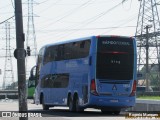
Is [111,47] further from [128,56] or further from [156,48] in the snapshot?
[156,48]

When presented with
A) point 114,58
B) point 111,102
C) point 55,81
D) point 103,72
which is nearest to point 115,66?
point 114,58

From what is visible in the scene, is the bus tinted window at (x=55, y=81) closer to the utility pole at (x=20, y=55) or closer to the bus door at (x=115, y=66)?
the bus door at (x=115, y=66)

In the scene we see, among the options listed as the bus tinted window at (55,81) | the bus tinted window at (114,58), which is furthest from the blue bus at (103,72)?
the bus tinted window at (55,81)

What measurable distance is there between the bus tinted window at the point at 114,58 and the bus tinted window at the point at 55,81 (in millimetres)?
3736

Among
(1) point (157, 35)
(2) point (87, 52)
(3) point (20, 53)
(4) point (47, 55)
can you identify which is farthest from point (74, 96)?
(1) point (157, 35)

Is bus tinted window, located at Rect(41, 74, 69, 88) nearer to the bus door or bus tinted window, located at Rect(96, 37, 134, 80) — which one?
the bus door

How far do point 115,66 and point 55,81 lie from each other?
5937 mm

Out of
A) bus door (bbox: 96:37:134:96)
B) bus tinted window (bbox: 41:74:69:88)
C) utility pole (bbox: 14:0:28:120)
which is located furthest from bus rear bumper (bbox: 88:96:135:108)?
utility pole (bbox: 14:0:28:120)

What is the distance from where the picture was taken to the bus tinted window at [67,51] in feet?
86.4

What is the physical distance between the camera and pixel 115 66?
2562 centimetres

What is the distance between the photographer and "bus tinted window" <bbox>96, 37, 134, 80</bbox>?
2552cm

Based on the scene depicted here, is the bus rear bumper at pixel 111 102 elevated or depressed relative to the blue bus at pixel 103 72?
depressed

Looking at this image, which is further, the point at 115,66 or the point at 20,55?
the point at 115,66

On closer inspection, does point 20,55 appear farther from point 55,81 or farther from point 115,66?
point 55,81
